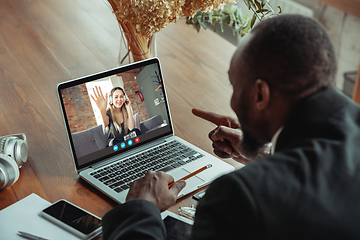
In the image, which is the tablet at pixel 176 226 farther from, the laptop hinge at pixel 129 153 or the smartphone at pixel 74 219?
the laptop hinge at pixel 129 153

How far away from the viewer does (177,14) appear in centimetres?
114

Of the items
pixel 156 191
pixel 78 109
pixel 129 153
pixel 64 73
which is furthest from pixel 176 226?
pixel 64 73

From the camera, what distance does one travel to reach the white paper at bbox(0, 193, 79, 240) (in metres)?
0.85

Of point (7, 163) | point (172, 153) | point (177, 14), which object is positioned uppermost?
point (177, 14)

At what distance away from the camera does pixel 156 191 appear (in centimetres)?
90

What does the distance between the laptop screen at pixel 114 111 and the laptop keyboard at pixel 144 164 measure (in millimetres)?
45

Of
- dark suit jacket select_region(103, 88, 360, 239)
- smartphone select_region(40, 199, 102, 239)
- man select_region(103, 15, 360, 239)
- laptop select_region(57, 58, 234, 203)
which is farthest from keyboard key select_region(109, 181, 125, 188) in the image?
dark suit jacket select_region(103, 88, 360, 239)

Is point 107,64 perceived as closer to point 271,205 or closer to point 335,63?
point 335,63

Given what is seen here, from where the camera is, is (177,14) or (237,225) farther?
(177,14)

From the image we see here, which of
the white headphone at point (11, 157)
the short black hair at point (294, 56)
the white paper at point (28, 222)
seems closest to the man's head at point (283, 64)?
the short black hair at point (294, 56)

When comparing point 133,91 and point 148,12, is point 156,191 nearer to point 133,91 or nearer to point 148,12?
point 133,91

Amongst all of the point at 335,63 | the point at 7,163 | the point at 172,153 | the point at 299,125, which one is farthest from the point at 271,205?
the point at 7,163

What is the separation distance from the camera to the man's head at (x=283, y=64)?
65cm

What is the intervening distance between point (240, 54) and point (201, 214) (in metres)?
0.33
